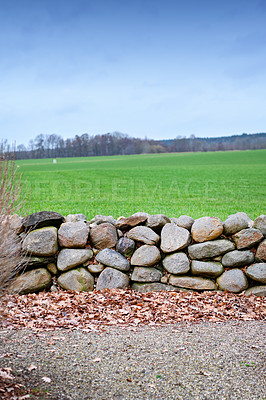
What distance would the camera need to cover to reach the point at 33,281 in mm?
6957

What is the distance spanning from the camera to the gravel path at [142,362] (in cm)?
376

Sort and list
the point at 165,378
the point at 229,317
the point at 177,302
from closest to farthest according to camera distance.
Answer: the point at 165,378
the point at 229,317
the point at 177,302

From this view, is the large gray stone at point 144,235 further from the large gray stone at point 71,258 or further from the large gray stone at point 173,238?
the large gray stone at point 71,258

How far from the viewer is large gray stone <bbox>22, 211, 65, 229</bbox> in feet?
23.5

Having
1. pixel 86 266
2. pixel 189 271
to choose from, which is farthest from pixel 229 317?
pixel 86 266

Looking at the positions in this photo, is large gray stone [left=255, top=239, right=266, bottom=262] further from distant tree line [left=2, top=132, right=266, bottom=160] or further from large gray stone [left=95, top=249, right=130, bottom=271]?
distant tree line [left=2, top=132, right=266, bottom=160]

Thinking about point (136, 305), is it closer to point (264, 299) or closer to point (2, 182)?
point (264, 299)

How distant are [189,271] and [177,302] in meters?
0.87

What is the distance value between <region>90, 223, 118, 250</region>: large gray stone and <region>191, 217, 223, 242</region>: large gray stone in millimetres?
1639

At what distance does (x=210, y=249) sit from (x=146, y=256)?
4.07 ft

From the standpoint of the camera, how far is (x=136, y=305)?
20.7ft

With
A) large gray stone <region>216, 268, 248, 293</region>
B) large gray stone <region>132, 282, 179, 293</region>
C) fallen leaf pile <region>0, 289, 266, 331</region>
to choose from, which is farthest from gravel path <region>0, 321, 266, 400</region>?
large gray stone <region>132, 282, 179, 293</region>

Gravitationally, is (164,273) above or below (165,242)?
below

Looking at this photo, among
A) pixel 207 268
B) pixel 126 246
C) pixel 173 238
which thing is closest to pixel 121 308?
pixel 126 246
